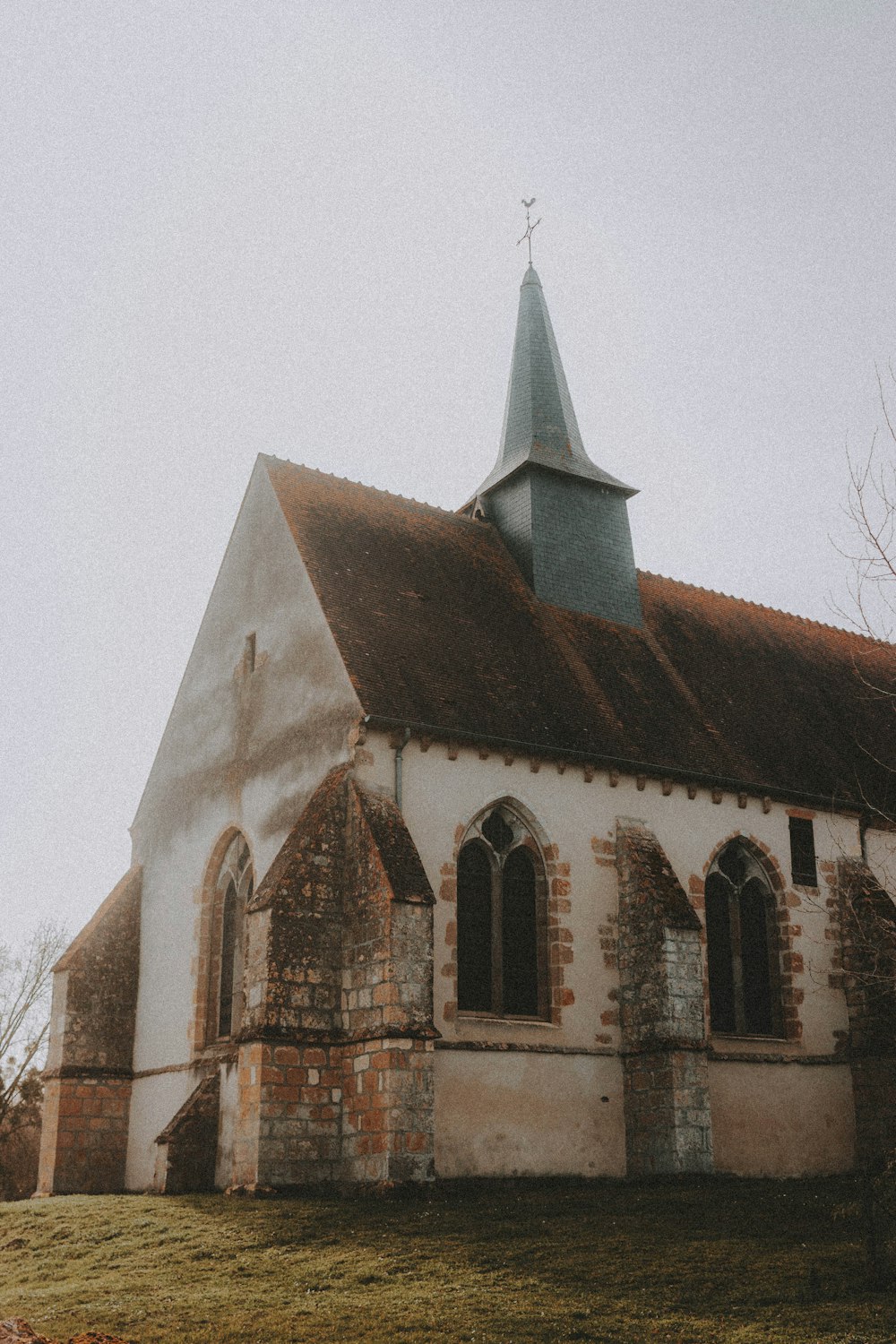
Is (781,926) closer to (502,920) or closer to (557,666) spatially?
(502,920)

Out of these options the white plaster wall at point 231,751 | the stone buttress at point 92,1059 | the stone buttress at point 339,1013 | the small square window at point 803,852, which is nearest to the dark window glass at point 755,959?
the small square window at point 803,852

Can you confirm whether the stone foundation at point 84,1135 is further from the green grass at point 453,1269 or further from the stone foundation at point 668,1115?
the stone foundation at point 668,1115

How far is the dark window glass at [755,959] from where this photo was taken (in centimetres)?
2002

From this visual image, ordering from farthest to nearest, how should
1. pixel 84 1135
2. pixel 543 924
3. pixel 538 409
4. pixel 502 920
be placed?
pixel 538 409 < pixel 84 1135 < pixel 543 924 < pixel 502 920

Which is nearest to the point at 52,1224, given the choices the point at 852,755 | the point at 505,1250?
the point at 505,1250

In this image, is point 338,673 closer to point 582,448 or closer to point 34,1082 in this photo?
point 582,448

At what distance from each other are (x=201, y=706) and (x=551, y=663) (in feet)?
19.6

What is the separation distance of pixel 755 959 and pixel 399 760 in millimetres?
7243

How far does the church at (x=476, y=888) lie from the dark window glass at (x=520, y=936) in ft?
0.15

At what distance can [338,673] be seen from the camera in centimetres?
1770

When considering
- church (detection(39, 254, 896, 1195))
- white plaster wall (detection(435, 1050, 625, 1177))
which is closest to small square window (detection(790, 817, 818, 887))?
church (detection(39, 254, 896, 1195))

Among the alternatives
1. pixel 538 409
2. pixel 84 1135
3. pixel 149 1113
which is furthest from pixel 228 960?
pixel 538 409

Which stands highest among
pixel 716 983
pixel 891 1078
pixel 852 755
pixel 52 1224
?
pixel 852 755

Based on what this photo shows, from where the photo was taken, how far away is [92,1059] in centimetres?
2055
